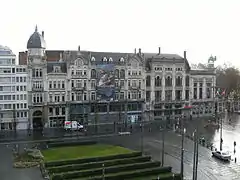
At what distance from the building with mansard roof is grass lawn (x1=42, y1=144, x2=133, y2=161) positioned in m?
26.6

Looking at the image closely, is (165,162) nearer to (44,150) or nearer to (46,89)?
(44,150)

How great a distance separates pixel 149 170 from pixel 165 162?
10248 mm

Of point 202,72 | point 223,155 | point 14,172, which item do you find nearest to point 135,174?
point 14,172

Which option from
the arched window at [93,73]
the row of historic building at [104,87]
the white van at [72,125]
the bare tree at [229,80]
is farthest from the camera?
the bare tree at [229,80]

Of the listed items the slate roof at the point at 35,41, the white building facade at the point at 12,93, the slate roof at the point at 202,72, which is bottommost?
the white building facade at the point at 12,93

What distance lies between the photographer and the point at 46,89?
90.5m

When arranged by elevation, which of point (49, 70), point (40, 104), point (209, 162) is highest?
point (49, 70)

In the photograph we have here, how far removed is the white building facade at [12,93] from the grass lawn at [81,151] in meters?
26.0

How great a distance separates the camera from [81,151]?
63.1m

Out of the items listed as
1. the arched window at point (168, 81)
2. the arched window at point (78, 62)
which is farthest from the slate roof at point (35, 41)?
the arched window at point (168, 81)

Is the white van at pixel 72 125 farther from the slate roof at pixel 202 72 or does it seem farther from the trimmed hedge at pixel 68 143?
the slate roof at pixel 202 72

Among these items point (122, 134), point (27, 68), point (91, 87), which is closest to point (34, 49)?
point (27, 68)

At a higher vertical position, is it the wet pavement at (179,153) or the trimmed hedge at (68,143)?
the trimmed hedge at (68,143)

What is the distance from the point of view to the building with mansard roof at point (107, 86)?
297ft
